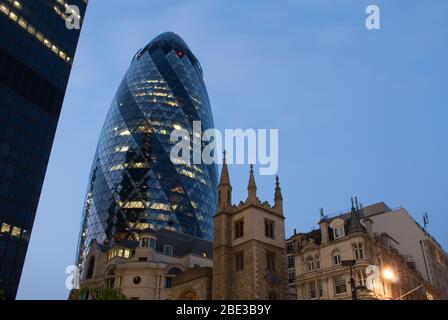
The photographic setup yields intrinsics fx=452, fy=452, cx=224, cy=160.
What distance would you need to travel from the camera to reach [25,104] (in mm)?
96438

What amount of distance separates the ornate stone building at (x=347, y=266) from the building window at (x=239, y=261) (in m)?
6.63

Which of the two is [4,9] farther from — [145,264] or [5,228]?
[145,264]

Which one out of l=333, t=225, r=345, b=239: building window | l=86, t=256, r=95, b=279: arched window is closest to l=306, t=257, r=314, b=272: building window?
l=333, t=225, r=345, b=239: building window

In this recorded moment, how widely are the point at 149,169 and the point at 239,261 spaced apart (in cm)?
7695

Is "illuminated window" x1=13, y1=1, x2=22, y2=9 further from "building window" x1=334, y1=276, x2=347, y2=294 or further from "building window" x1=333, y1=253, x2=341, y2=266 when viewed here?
"building window" x1=334, y1=276, x2=347, y2=294

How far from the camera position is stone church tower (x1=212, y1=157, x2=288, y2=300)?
52875 millimetres

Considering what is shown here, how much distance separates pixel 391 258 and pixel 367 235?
6.98 meters

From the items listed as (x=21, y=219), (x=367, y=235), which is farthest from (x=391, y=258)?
(x=21, y=219)

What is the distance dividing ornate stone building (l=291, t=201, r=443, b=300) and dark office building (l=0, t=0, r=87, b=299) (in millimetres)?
57000

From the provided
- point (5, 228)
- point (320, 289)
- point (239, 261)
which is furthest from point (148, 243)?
point (320, 289)

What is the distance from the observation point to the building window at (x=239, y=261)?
54916 millimetres

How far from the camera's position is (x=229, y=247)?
56.9 metres

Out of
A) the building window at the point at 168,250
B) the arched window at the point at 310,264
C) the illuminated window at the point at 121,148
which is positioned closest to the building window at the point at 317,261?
the arched window at the point at 310,264
